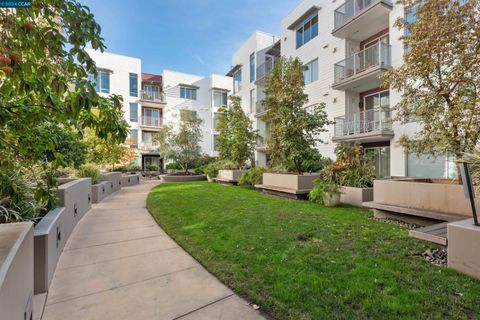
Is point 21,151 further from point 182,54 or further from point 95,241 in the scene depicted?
point 182,54

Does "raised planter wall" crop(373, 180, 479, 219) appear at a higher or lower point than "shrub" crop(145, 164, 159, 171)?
lower

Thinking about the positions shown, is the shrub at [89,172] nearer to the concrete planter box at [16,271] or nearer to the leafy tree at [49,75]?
the concrete planter box at [16,271]

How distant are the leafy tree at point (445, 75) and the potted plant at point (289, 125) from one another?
427 cm

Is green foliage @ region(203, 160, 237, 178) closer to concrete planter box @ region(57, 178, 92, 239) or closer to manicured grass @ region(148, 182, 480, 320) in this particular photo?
concrete planter box @ region(57, 178, 92, 239)

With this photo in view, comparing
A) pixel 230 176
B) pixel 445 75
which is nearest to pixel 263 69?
pixel 230 176

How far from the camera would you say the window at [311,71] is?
1658cm

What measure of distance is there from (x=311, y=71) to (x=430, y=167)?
9358 mm

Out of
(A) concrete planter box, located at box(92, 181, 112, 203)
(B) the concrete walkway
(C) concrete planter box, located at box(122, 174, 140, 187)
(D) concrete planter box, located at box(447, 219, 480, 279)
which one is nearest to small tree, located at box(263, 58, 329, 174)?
(B) the concrete walkway

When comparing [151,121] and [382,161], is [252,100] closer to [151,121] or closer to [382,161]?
[151,121]

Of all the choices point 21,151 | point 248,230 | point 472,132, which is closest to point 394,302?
point 248,230

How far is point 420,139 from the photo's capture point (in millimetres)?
6594

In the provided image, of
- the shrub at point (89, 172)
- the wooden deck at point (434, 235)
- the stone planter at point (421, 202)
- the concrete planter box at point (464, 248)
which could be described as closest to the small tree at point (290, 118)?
the stone planter at point (421, 202)

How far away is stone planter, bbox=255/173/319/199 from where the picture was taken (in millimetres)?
9602

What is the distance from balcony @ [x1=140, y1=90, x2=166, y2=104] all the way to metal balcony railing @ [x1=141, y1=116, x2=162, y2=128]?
2.02 meters
